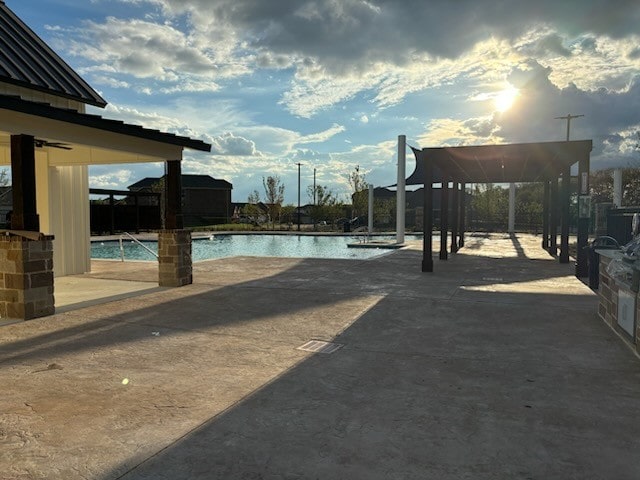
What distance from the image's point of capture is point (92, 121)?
295 inches

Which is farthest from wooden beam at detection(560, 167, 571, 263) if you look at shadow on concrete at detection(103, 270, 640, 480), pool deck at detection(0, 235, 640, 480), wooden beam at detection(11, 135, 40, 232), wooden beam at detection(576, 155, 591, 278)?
wooden beam at detection(11, 135, 40, 232)

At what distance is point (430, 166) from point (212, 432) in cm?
1093

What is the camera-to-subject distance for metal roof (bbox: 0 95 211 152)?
619 centimetres

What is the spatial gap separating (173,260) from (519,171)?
45.5 ft

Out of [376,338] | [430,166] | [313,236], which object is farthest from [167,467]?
[313,236]

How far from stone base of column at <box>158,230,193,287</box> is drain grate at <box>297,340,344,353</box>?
513 centimetres

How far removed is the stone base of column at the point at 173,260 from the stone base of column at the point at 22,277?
2.91 meters

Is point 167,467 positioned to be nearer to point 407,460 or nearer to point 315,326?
point 407,460

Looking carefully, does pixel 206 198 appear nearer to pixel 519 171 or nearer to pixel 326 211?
pixel 326 211

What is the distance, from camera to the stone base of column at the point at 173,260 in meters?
9.94

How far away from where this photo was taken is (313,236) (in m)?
32.3

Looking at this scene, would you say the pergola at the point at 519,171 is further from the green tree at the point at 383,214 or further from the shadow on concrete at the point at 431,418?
the green tree at the point at 383,214

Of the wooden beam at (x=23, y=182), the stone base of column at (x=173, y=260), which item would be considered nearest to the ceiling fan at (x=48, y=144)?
the wooden beam at (x=23, y=182)

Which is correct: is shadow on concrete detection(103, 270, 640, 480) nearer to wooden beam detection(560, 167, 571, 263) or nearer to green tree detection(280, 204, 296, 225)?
wooden beam detection(560, 167, 571, 263)
